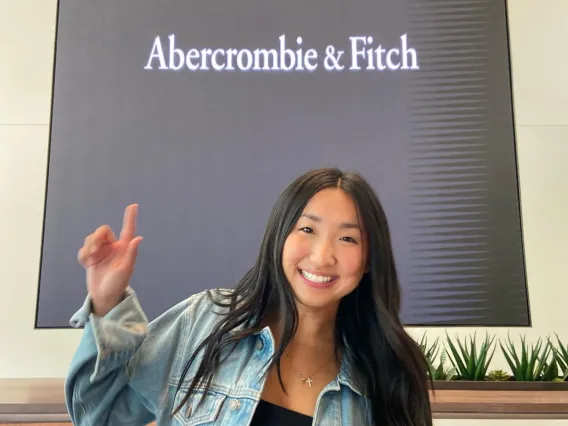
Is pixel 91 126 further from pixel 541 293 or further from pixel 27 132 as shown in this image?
pixel 541 293

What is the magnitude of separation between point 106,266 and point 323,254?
446 mm

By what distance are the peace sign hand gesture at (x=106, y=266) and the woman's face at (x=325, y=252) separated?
0.34 m

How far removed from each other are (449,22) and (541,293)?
1.71 metres

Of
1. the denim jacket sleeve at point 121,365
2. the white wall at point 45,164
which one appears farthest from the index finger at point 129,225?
the white wall at point 45,164

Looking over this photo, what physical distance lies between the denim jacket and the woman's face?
0.52ft

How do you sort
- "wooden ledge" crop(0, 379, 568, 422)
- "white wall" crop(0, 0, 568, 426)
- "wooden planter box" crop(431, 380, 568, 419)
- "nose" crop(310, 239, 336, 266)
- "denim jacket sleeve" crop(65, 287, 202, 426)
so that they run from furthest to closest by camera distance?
"white wall" crop(0, 0, 568, 426) < "wooden planter box" crop(431, 380, 568, 419) < "wooden ledge" crop(0, 379, 568, 422) < "nose" crop(310, 239, 336, 266) < "denim jacket sleeve" crop(65, 287, 202, 426)

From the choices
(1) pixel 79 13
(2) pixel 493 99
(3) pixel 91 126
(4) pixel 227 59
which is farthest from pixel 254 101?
(2) pixel 493 99

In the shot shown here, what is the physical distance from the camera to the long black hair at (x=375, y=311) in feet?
4.04

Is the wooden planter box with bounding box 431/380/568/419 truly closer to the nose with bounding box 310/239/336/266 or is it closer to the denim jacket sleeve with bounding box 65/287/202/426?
the nose with bounding box 310/239/336/266

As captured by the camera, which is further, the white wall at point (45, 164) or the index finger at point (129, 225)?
the white wall at point (45, 164)

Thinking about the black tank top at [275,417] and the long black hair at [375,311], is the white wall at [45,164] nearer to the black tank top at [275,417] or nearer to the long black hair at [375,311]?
the long black hair at [375,311]

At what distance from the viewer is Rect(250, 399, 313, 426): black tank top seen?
46.1 inches

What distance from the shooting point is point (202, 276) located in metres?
3.07

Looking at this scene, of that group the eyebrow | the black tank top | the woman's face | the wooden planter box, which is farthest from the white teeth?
the wooden planter box
